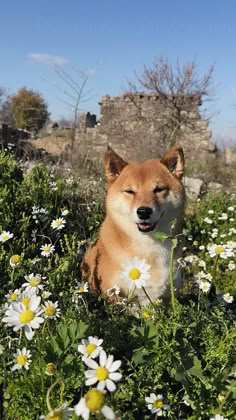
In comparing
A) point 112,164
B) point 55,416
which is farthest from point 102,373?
point 112,164

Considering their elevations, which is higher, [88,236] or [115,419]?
[115,419]

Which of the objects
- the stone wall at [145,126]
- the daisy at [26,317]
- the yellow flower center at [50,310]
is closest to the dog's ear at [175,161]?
the yellow flower center at [50,310]

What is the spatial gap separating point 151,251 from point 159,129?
1150 cm

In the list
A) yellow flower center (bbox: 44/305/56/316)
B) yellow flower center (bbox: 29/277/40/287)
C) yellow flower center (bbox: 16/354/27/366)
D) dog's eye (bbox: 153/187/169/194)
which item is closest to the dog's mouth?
dog's eye (bbox: 153/187/169/194)

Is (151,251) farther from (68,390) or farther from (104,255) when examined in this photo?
(68,390)

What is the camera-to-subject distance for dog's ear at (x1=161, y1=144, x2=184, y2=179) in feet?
10.5

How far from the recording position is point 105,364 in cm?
120

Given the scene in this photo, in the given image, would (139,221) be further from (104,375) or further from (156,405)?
(104,375)

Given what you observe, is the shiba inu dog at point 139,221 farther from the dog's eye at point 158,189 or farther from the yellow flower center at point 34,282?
the yellow flower center at point 34,282

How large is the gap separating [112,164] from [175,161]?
0.53 metres

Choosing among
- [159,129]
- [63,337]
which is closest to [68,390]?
[63,337]

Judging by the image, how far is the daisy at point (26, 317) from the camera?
1310 mm

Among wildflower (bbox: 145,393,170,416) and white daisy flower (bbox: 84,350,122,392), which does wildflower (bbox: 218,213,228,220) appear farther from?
white daisy flower (bbox: 84,350,122,392)

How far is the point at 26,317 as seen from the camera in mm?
1320
